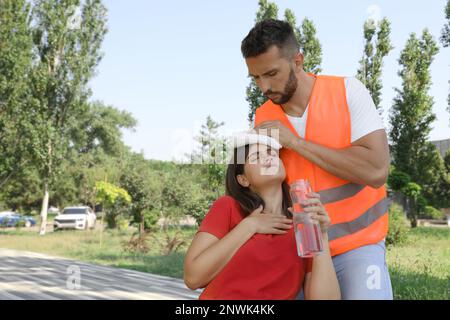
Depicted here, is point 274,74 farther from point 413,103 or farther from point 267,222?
point 413,103

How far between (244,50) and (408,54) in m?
20.5

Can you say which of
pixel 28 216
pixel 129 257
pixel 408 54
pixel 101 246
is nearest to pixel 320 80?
pixel 129 257

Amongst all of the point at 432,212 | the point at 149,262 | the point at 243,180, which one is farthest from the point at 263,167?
the point at 432,212

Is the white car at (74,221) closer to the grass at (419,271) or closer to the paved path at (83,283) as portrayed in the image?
the paved path at (83,283)

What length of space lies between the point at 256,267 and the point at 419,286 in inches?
242

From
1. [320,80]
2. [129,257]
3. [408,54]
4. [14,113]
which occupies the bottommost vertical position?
[129,257]

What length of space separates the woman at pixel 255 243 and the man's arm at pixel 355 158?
92mm

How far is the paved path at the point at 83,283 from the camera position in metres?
7.50

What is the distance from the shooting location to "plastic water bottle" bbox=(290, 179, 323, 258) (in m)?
1.41

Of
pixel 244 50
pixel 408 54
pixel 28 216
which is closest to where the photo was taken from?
pixel 244 50

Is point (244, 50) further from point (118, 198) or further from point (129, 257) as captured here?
point (118, 198)
